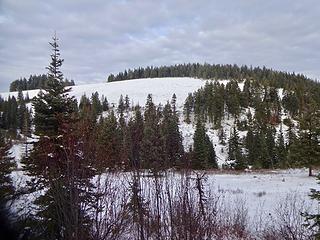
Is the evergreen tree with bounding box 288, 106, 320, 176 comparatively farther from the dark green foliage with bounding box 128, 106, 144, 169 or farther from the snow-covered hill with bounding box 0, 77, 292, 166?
the snow-covered hill with bounding box 0, 77, 292, 166

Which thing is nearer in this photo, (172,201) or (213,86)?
(172,201)

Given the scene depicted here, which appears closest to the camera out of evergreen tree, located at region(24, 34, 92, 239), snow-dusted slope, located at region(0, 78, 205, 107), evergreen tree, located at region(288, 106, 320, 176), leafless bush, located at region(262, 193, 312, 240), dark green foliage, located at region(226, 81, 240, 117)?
evergreen tree, located at region(24, 34, 92, 239)

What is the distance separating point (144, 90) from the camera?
153m

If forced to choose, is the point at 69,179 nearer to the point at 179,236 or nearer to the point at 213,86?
the point at 179,236

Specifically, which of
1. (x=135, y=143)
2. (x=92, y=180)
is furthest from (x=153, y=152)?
(x=92, y=180)

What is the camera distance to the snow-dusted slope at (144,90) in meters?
140

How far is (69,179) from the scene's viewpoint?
Answer: 8430 millimetres

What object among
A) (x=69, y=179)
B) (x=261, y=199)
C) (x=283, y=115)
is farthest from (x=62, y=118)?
(x=283, y=115)

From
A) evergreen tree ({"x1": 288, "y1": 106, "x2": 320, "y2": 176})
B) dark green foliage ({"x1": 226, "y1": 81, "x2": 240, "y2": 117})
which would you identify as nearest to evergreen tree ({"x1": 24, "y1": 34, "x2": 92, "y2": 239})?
evergreen tree ({"x1": 288, "y1": 106, "x2": 320, "y2": 176})

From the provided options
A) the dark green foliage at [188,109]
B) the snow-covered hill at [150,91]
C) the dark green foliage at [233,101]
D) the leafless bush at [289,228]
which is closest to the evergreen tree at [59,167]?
the leafless bush at [289,228]

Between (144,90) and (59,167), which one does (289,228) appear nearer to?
(59,167)

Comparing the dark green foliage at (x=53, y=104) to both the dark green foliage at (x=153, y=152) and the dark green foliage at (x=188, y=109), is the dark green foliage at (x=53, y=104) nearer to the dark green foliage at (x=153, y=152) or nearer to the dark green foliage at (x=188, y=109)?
the dark green foliage at (x=153, y=152)

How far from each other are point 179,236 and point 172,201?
2.83ft

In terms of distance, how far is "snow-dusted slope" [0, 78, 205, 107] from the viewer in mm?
139750
